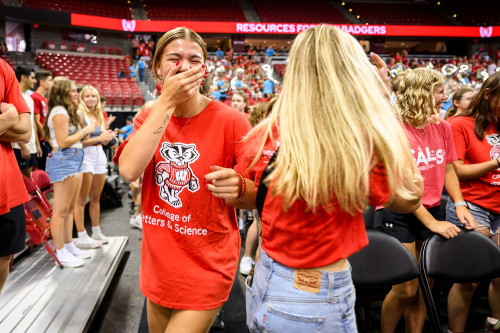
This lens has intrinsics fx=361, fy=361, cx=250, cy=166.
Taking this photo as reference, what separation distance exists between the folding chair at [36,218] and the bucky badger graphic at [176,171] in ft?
7.64

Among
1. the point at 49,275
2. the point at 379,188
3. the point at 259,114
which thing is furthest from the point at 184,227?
the point at 259,114

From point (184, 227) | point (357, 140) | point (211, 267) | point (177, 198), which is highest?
point (357, 140)

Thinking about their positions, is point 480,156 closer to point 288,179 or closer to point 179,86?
point 288,179

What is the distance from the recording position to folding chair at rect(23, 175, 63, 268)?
3172mm

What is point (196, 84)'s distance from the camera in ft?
4.00

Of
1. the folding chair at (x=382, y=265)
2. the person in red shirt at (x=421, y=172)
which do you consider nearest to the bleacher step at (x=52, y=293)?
the folding chair at (x=382, y=265)

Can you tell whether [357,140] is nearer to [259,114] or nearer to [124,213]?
[259,114]

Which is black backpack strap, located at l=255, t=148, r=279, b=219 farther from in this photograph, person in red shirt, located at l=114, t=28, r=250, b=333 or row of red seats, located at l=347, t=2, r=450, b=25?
row of red seats, located at l=347, t=2, r=450, b=25

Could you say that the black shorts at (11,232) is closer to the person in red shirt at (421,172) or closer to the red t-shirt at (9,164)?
the red t-shirt at (9,164)

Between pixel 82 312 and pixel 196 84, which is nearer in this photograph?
pixel 196 84

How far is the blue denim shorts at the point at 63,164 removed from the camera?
3229 mm

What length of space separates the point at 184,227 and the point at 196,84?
54cm

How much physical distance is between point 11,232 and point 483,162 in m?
2.83

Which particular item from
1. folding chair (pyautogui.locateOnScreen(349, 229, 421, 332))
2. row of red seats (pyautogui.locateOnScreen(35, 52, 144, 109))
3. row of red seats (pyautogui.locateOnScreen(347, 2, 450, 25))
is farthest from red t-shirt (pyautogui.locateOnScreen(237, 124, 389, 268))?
row of red seats (pyautogui.locateOnScreen(347, 2, 450, 25))
